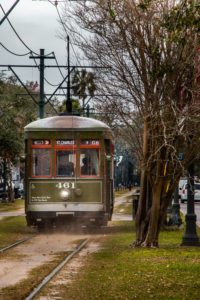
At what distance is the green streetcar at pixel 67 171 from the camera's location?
80.6 ft

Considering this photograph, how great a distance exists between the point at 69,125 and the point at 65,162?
3.72ft

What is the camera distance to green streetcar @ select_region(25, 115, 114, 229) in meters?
24.6

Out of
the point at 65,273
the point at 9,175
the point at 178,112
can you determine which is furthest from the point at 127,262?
the point at 9,175

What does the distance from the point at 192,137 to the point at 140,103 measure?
4.65 feet

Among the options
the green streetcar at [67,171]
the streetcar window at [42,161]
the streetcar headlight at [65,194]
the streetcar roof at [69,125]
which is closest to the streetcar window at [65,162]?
the green streetcar at [67,171]

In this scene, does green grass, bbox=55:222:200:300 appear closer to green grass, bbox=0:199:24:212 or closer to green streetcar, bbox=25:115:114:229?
green streetcar, bbox=25:115:114:229

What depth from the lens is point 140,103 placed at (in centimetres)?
1847


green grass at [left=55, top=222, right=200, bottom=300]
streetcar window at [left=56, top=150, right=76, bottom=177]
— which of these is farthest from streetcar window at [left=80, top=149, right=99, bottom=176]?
green grass at [left=55, top=222, right=200, bottom=300]

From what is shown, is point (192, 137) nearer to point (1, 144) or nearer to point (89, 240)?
point (89, 240)

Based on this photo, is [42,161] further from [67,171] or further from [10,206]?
[10,206]

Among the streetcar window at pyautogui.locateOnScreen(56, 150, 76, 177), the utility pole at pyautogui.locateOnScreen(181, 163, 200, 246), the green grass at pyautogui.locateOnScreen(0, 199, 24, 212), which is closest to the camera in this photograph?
the utility pole at pyautogui.locateOnScreen(181, 163, 200, 246)

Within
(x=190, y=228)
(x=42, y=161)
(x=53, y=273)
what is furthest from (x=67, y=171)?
(x=53, y=273)

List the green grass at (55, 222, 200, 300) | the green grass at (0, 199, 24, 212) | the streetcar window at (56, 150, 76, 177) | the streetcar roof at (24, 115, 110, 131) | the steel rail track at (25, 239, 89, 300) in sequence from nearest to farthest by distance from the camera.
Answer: the green grass at (55, 222, 200, 300) < the steel rail track at (25, 239, 89, 300) < the streetcar roof at (24, 115, 110, 131) < the streetcar window at (56, 150, 76, 177) < the green grass at (0, 199, 24, 212)

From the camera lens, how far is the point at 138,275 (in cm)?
1377
